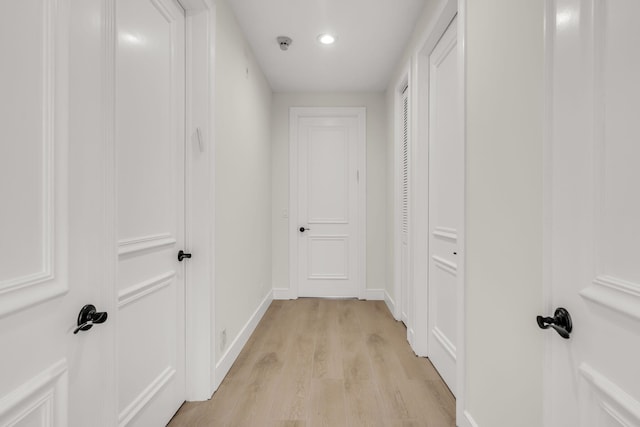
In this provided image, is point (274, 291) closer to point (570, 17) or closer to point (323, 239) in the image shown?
point (323, 239)

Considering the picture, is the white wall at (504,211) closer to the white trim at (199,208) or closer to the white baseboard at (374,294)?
the white trim at (199,208)

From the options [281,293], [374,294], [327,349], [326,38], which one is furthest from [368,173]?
[327,349]

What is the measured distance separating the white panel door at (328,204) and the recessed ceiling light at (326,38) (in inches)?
52.8

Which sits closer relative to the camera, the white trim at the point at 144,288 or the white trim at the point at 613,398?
the white trim at the point at 613,398

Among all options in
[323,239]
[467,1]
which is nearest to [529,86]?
[467,1]

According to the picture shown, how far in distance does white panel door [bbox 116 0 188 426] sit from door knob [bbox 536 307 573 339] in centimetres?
145

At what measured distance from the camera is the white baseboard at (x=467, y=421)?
154cm

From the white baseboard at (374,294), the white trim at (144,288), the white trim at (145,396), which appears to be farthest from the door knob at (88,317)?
the white baseboard at (374,294)

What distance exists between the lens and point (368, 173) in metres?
4.18

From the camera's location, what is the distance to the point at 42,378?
804 mm

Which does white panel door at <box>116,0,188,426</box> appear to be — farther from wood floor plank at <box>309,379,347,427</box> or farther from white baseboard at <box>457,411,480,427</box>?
white baseboard at <box>457,411,480,427</box>

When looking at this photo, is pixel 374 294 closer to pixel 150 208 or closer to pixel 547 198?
pixel 150 208

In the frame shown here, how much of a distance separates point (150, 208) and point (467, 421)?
1.79 m

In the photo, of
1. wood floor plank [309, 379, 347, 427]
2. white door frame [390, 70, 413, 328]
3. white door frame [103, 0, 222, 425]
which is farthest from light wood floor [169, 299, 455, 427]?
white door frame [390, 70, 413, 328]
